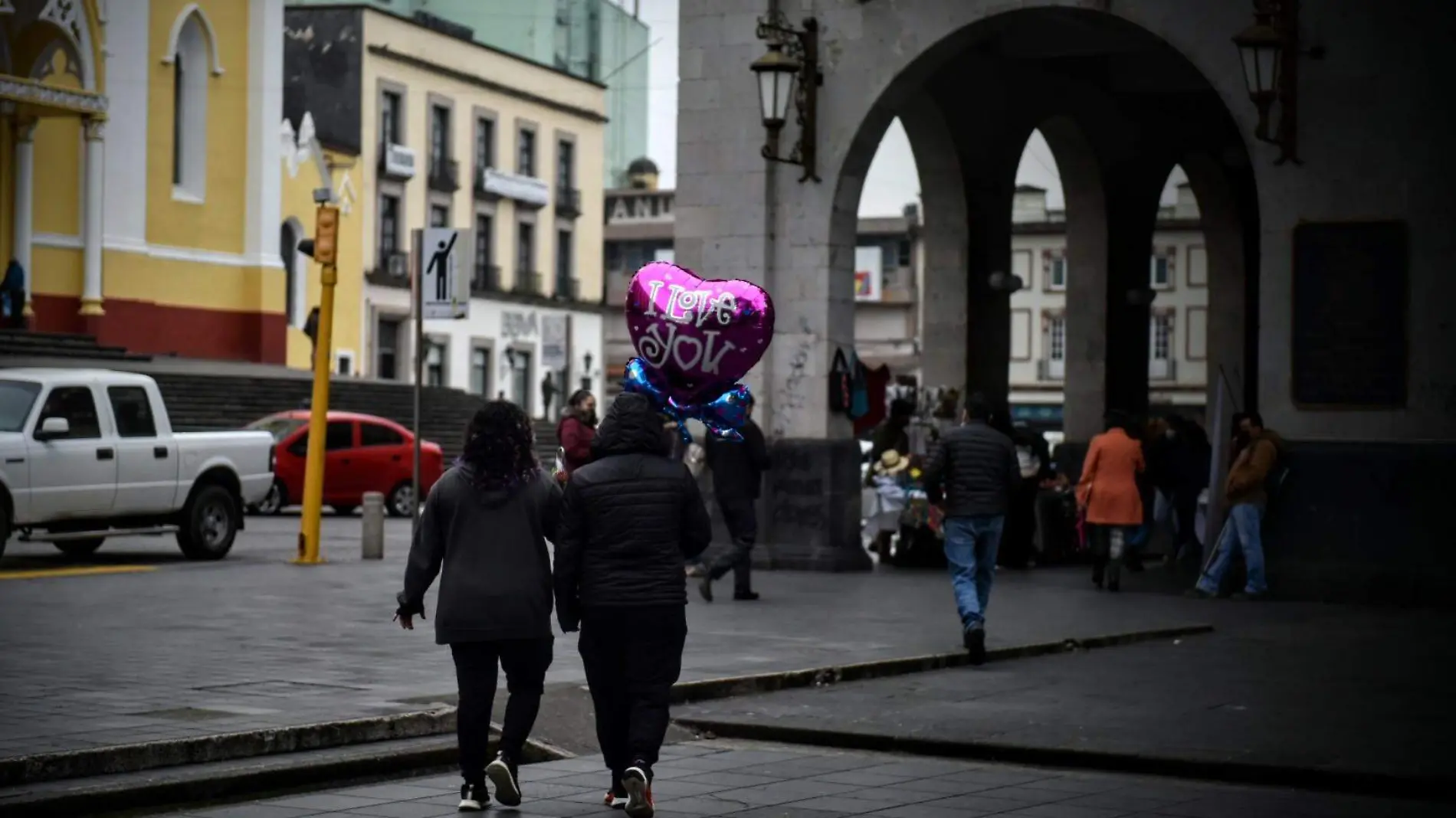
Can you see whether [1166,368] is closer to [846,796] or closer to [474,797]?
[846,796]

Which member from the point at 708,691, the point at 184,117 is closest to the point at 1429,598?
the point at 708,691

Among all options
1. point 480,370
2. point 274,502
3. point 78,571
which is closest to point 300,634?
point 78,571

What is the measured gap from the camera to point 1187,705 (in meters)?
11.5

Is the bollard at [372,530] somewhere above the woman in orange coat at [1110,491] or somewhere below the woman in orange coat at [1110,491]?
below

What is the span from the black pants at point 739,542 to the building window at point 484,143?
54199 mm

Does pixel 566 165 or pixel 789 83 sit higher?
pixel 566 165

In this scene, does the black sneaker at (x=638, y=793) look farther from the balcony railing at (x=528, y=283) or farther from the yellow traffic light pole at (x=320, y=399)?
the balcony railing at (x=528, y=283)

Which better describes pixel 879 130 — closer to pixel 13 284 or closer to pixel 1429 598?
pixel 1429 598

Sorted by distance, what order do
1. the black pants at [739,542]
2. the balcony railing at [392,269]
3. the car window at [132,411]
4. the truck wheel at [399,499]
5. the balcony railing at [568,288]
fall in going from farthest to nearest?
the balcony railing at [568,288]
the balcony railing at [392,269]
the truck wheel at [399,499]
the car window at [132,411]
the black pants at [739,542]

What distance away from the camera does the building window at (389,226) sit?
6512cm

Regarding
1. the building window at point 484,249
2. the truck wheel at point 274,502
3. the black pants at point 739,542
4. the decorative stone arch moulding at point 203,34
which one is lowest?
the truck wheel at point 274,502

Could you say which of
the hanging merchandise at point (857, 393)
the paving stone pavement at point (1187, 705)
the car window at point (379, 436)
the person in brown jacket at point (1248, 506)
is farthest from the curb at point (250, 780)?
the car window at point (379, 436)

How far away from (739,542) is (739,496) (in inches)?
18.3

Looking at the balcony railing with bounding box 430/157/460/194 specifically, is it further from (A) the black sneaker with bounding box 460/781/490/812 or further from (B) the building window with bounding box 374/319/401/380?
(A) the black sneaker with bounding box 460/781/490/812
